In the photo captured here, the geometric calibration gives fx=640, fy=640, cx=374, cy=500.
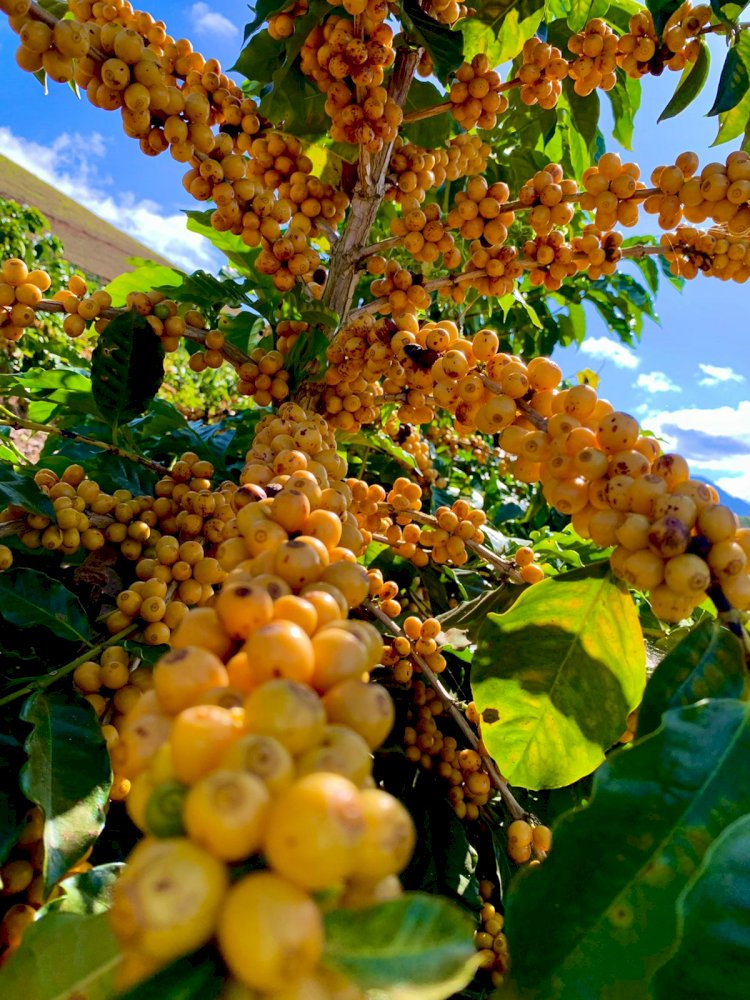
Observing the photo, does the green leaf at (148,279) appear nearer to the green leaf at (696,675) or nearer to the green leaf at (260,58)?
the green leaf at (260,58)

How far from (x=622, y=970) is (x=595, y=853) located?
0.11 meters

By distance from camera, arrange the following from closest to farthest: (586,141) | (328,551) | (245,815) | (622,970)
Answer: (245,815) → (622,970) → (328,551) → (586,141)

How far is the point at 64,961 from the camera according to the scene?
573 mm

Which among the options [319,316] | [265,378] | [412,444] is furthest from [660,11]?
[412,444]

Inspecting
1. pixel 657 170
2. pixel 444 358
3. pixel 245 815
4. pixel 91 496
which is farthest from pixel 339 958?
pixel 657 170

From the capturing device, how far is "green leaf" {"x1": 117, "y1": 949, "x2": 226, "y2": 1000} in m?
0.54

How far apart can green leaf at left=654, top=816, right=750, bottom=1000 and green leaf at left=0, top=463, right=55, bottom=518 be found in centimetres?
126

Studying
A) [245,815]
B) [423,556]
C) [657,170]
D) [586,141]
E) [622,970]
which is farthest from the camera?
[586,141]

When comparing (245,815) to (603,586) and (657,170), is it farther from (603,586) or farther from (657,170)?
(657,170)

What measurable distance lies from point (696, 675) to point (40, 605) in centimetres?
114

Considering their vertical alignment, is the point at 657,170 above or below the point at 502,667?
above

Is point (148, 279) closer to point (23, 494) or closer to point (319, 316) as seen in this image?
point (319, 316)

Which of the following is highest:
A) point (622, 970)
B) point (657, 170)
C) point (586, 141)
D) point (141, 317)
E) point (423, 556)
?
point (586, 141)

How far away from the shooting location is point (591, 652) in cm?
121
